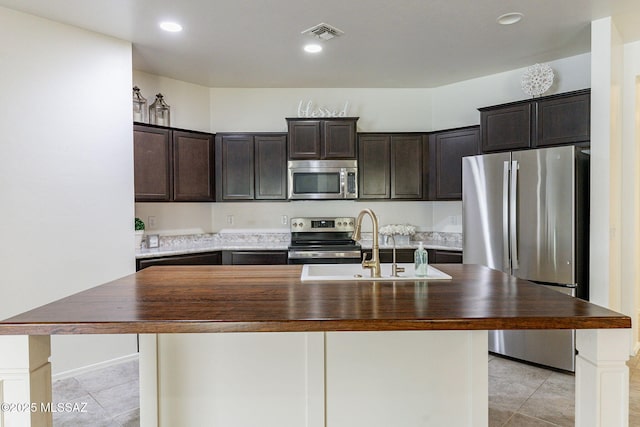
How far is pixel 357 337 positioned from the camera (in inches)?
68.0

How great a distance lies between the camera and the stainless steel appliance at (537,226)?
2912 mm

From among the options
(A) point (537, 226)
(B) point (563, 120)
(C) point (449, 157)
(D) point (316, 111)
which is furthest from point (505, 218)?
(D) point (316, 111)

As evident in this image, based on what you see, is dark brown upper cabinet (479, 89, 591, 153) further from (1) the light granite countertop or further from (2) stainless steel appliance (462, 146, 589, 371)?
(1) the light granite countertop

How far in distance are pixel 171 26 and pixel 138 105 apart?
1.11 m

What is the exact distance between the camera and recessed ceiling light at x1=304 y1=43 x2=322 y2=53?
3314mm

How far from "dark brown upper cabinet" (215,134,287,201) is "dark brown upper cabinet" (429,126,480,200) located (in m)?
1.68

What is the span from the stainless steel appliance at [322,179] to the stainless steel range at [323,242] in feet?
1.20

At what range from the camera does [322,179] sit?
4.18m

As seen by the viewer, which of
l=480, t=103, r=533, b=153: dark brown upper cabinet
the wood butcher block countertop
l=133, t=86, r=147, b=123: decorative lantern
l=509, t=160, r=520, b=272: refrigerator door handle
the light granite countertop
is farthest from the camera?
the light granite countertop

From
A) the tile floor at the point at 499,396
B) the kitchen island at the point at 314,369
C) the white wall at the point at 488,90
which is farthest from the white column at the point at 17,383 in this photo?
the white wall at the point at 488,90

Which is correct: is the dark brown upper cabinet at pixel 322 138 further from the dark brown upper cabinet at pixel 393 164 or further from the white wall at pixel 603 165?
the white wall at pixel 603 165

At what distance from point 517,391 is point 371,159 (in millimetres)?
2608

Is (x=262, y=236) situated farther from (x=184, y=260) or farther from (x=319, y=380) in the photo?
(x=319, y=380)

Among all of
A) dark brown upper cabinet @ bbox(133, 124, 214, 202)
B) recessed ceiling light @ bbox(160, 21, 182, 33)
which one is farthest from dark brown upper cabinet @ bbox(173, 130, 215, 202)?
recessed ceiling light @ bbox(160, 21, 182, 33)
